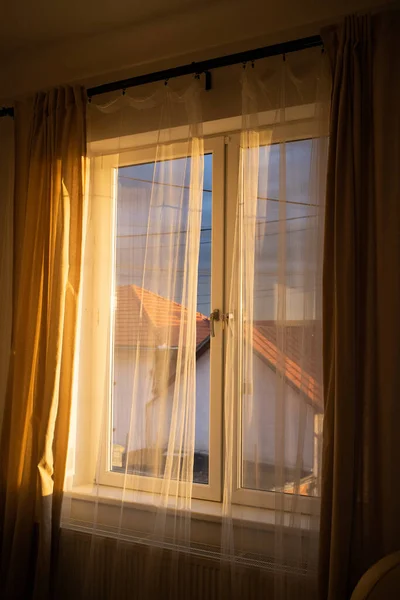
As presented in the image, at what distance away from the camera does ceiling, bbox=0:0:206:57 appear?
8.95 feet

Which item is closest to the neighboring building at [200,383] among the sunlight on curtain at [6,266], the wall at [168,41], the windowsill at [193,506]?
the windowsill at [193,506]

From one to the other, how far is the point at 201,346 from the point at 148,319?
255mm

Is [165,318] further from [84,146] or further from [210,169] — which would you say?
[84,146]

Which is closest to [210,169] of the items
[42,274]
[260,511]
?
[42,274]

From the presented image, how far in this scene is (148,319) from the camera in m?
2.69

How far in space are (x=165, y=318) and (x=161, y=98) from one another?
0.95 meters

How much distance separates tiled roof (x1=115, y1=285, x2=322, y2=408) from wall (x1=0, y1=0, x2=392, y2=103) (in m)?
1.05

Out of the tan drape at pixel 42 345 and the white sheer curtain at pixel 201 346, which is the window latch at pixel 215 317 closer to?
the white sheer curtain at pixel 201 346

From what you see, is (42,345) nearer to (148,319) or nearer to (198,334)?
(148,319)

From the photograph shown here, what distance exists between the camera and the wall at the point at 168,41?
2.50 metres

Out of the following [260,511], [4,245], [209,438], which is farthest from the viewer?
[4,245]

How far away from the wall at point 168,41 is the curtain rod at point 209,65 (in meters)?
0.08

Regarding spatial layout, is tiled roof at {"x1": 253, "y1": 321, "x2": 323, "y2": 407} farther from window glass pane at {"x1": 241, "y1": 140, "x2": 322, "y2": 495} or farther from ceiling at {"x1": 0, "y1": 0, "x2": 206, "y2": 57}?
ceiling at {"x1": 0, "y1": 0, "x2": 206, "y2": 57}

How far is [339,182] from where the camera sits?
87.4 inches
